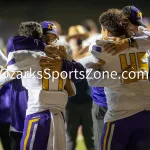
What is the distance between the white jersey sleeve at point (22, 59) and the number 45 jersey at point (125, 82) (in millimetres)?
355

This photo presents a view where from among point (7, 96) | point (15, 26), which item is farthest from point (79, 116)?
point (15, 26)

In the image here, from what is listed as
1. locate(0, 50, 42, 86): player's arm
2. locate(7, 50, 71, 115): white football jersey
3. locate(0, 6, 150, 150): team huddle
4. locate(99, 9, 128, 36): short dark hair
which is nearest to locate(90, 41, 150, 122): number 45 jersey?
locate(0, 6, 150, 150): team huddle

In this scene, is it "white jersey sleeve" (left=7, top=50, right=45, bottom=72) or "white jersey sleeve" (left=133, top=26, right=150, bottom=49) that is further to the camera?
"white jersey sleeve" (left=133, top=26, right=150, bottom=49)

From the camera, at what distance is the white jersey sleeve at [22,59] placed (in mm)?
2537

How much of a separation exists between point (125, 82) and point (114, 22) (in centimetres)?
37

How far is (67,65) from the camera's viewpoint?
2639 mm

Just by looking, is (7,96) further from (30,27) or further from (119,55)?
(119,55)

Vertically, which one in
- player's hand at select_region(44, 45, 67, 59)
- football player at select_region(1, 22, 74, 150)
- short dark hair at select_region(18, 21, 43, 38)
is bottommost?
football player at select_region(1, 22, 74, 150)

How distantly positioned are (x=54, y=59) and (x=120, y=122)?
551 mm

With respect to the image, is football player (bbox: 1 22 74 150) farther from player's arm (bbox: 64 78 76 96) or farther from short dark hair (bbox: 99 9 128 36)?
short dark hair (bbox: 99 9 128 36)

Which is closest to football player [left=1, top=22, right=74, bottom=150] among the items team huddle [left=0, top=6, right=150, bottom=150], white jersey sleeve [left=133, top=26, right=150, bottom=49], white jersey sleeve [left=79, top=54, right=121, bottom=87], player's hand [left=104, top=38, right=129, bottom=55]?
team huddle [left=0, top=6, right=150, bottom=150]

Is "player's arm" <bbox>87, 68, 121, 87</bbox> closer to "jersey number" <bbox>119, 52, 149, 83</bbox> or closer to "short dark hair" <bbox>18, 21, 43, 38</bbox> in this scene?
"jersey number" <bbox>119, 52, 149, 83</bbox>

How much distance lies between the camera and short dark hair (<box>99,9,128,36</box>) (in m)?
2.63

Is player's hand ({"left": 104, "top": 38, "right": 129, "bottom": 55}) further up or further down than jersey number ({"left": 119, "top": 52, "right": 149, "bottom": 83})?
further up
